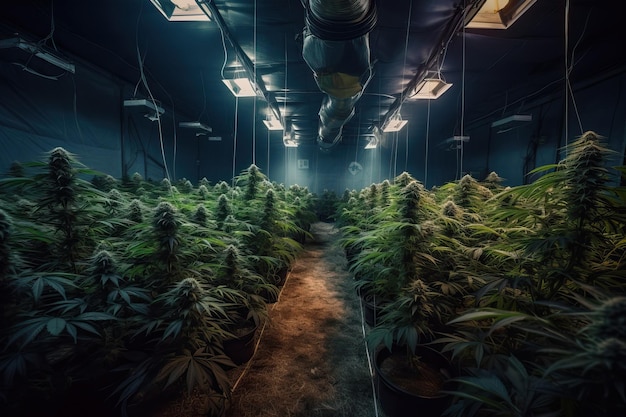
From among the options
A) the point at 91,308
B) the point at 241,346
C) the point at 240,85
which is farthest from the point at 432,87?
the point at 91,308

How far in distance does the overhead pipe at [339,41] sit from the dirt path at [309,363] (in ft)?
7.78

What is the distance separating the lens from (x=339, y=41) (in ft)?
6.15

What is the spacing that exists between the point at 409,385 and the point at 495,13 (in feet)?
11.0

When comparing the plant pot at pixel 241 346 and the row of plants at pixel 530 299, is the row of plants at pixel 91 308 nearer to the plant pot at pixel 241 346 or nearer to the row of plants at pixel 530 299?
the plant pot at pixel 241 346

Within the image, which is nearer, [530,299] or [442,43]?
[530,299]

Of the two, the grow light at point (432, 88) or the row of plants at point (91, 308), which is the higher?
the grow light at point (432, 88)

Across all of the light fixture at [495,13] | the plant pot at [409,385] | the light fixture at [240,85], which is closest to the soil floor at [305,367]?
the plant pot at [409,385]

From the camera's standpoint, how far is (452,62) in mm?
3859

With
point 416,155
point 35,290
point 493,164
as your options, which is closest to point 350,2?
point 35,290

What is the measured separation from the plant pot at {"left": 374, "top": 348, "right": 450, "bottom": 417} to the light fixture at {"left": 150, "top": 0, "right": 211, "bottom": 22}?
10.3ft

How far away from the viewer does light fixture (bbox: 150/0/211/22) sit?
2.11 metres

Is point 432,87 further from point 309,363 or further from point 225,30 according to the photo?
point 309,363

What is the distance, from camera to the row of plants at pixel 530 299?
19.9 inches

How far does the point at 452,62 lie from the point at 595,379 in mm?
4654
